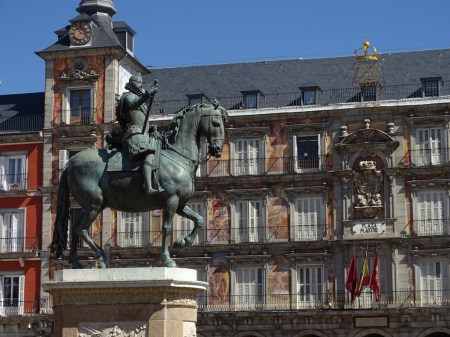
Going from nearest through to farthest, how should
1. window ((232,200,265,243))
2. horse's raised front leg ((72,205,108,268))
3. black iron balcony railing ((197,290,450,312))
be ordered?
horse's raised front leg ((72,205,108,268))
black iron balcony railing ((197,290,450,312))
window ((232,200,265,243))

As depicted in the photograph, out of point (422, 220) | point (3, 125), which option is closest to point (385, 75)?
point (422, 220)

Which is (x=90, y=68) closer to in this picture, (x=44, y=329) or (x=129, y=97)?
(x=44, y=329)

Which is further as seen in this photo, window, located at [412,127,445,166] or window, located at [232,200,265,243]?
window, located at [232,200,265,243]

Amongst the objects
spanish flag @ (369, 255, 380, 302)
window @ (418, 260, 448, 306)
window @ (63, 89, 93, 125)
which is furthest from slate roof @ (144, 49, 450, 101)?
spanish flag @ (369, 255, 380, 302)

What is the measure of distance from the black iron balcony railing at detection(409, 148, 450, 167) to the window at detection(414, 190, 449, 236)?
135cm

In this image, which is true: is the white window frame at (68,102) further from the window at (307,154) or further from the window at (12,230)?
the window at (307,154)

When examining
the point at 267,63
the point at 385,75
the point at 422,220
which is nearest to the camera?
the point at 422,220

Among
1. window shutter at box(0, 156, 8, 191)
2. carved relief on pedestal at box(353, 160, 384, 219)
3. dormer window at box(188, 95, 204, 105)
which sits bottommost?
carved relief on pedestal at box(353, 160, 384, 219)

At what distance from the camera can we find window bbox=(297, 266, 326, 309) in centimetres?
4697

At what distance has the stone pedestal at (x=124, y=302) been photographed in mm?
15070

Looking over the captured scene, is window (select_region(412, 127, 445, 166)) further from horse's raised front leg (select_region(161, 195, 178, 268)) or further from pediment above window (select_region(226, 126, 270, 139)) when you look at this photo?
horse's raised front leg (select_region(161, 195, 178, 268))

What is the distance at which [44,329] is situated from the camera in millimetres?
48875

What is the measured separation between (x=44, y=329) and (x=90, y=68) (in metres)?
13.1

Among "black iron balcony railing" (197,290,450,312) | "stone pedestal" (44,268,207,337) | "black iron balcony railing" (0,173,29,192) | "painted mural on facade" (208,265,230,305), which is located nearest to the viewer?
"stone pedestal" (44,268,207,337)
